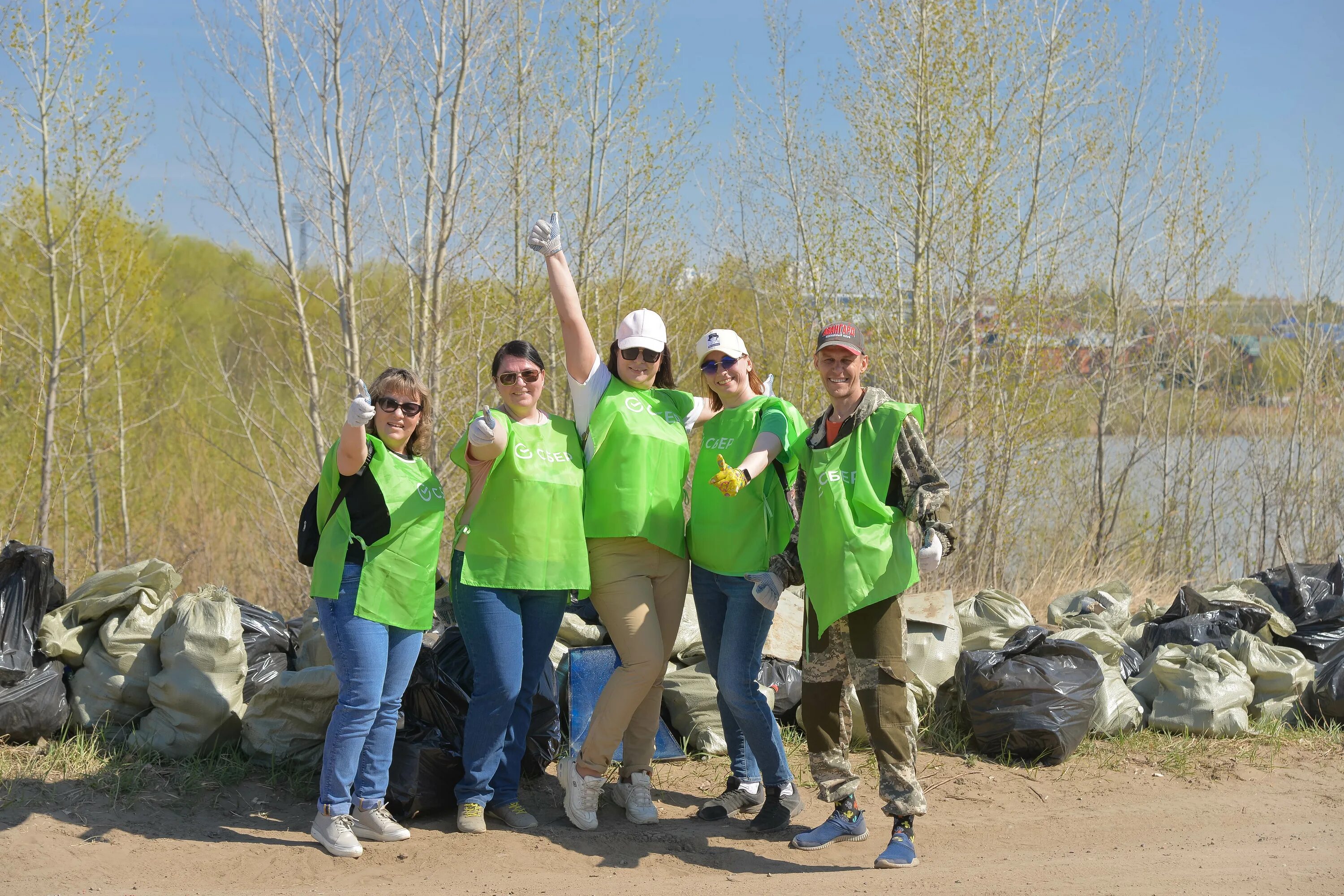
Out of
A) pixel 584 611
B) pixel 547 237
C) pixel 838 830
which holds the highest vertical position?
pixel 547 237

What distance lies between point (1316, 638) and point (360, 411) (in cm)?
556

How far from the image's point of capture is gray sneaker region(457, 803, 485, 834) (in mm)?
3793

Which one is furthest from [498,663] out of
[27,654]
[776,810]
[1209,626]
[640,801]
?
[1209,626]

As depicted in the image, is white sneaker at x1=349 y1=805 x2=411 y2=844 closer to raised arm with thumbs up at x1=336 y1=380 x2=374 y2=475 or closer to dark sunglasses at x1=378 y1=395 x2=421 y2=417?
raised arm with thumbs up at x1=336 y1=380 x2=374 y2=475

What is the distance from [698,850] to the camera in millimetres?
3785

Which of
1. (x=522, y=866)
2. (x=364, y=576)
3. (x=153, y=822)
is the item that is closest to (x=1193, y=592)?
(x=522, y=866)

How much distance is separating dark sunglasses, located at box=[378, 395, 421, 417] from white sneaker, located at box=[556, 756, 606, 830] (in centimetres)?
145

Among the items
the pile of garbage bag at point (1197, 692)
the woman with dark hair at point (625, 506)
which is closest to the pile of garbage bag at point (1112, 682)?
the pile of garbage bag at point (1197, 692)

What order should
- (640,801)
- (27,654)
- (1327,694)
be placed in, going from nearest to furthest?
(640,801) → (27,654) → (1327,694)

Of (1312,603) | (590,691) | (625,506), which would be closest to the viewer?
(625,506)

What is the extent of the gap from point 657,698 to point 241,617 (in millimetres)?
1993

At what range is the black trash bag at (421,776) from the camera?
3.90 meters

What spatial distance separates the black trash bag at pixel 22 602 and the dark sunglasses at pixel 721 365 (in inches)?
118

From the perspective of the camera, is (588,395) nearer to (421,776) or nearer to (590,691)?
(590,691)
